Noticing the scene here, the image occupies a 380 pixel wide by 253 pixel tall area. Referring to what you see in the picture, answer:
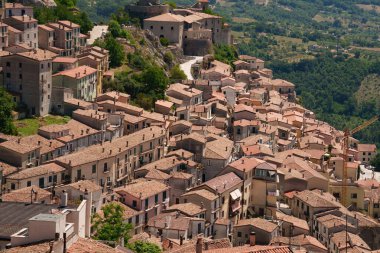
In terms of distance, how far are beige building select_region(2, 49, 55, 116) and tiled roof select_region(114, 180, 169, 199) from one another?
984 cm

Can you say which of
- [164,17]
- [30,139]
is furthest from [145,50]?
[30,139]

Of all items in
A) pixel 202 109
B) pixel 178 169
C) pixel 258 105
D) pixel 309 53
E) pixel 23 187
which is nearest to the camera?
pixel 23 187

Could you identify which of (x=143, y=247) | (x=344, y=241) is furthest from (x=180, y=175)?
(x=143, y=247)

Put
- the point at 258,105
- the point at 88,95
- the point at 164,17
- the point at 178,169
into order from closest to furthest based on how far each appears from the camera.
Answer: the point at 178,169 → the point at 88,95 → the point at 258,105 → the point at 164,17

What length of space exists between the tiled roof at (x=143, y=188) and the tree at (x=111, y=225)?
297cm

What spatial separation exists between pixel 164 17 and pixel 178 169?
35.3 meters

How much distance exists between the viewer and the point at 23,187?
44.6m

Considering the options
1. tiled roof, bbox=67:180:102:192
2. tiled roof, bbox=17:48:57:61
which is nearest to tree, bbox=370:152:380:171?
tiled roof, bbox=17:48:57:61

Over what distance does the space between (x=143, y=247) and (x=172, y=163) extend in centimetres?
1402

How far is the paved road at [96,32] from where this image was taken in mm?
72844

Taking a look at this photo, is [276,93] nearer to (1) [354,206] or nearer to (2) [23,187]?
(1) [354,206]

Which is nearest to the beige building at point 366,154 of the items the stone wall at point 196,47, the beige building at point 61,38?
the stone wall at point 196,47

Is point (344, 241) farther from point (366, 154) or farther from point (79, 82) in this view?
point (366, 154)

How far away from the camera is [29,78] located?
55219 millimetres
